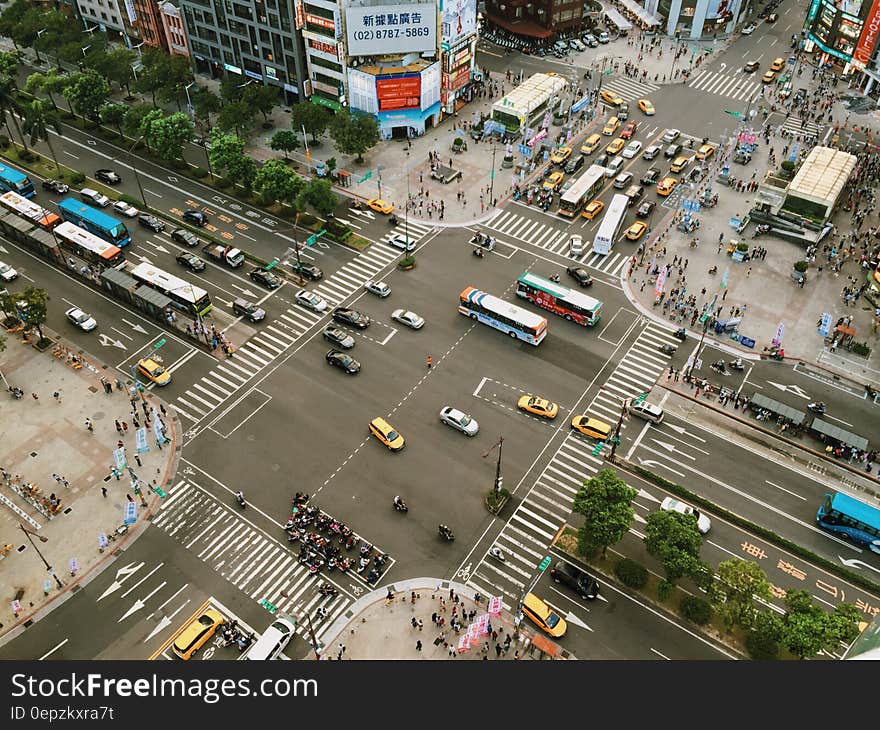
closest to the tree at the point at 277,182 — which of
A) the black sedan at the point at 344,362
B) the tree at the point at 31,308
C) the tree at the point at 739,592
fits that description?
the black sedan at the point at 344,362

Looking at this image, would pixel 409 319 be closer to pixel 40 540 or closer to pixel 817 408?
pixel 40 540

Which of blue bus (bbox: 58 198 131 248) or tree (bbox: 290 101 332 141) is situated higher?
tree (bbox: 290 101 332 141)

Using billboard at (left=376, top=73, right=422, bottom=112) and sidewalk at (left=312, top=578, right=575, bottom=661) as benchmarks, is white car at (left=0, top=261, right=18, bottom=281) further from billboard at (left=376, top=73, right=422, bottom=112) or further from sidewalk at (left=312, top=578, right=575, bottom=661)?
sidewalk at (left=312, top=578, right=575, bottom=661)

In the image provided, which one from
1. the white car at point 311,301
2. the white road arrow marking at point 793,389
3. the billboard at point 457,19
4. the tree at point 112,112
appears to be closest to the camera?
the white road arrow marking at point 793,389

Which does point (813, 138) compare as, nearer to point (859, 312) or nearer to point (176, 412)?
point (859, 312)

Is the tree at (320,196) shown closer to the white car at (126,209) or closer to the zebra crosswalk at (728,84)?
the white car at (126,209)

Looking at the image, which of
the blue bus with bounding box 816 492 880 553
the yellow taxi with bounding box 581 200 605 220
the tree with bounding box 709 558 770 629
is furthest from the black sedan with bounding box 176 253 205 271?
the blue bus with bounding box 816 492 880 553
